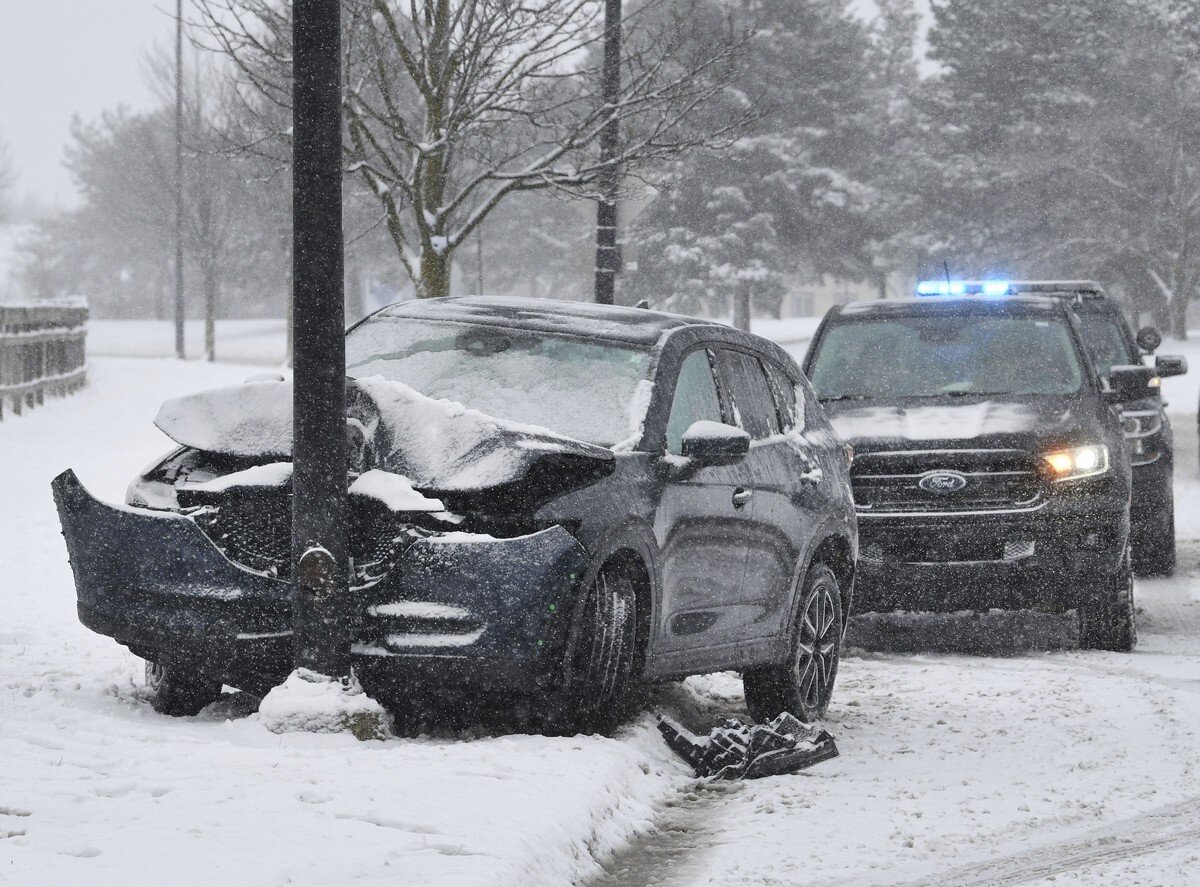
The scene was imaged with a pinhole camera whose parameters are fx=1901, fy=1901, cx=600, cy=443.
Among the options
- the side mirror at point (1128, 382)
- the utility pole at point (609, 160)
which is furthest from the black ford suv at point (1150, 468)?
the utility pole at point (609, 160)

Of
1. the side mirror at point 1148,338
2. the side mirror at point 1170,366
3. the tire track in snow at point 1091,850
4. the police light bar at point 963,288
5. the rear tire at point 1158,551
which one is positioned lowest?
the rear tire at point 1158,551

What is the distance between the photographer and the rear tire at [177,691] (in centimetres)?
720

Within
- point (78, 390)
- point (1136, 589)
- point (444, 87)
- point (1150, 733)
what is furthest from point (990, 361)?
point (78, 390)

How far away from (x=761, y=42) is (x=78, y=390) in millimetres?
34568

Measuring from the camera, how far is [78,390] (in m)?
28.9

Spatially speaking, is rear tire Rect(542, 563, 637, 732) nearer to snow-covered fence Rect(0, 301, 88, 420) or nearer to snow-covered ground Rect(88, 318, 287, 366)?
snow-covered fence Rect(0, 301, 88, 420)

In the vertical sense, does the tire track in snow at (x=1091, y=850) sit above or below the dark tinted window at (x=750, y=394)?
below

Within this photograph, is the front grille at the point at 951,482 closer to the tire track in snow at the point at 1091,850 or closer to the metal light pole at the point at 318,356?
the tire track in snow at the point at 1091,850

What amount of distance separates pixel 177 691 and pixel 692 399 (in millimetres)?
2303

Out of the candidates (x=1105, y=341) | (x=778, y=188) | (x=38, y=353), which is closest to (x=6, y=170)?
(x=778, y=188)

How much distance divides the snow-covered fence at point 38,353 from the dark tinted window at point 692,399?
1645 centimetres

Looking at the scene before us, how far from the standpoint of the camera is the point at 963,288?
1247 centimetres

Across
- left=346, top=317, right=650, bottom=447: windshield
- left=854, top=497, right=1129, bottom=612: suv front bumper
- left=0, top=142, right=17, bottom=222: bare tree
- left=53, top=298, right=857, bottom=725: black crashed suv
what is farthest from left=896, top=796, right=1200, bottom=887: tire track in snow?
left=0, top=142, right=17, bottom=222: bare tree

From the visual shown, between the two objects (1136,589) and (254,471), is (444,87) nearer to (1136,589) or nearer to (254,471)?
(1136,589)
